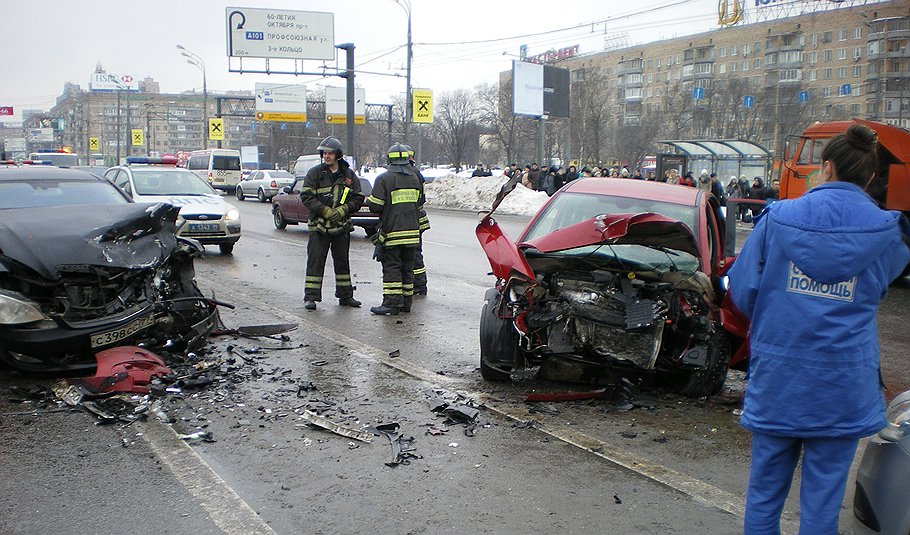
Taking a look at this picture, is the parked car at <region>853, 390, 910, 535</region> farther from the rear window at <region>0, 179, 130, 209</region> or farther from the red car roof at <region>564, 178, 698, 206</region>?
the rear window at <region>0, 179, 130, 209</region>

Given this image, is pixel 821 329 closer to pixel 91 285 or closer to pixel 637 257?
pixel 637 257

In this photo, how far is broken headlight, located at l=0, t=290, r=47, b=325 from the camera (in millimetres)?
5766

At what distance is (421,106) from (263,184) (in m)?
8.62

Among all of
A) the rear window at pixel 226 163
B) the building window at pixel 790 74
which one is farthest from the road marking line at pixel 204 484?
the building window at pixel 790 74

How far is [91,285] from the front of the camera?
245 inches

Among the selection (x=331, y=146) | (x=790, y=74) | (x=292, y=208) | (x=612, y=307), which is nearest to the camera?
(x=612, y=307)

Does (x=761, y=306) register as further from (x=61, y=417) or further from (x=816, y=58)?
(x=816, y=58)

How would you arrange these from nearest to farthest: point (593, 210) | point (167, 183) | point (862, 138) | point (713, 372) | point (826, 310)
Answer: point (826, 310) < point (862, 138) < point (713, 372) < point (593, 210) < point (167, 183)

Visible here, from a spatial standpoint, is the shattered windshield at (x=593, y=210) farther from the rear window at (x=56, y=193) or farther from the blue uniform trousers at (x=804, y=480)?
the rear window at (x=56, y=193)

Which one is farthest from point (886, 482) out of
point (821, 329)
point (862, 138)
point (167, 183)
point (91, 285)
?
point (167, 183)

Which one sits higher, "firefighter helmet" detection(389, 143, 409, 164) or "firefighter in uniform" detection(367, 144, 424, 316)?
"firefighter helmet" detection(389, 143, 409, 164)

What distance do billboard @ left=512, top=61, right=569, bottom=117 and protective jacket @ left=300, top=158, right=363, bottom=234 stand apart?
29.8 meters

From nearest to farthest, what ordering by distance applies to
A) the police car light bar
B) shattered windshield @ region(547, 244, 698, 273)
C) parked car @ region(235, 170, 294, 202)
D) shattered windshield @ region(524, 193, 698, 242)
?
1. shattered windshield @ region(547, 244, 698, 273)
2. shattered windshield @ region(524, 193, 698, 242)
3. the police car light bar
4. parked car @ region(235, 170, 294, 202)

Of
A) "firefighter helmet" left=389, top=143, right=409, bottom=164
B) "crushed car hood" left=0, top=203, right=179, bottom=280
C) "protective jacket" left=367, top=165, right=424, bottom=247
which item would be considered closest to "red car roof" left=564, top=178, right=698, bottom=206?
"protective jacket" left=367, top=165, right=424, bottom=247
